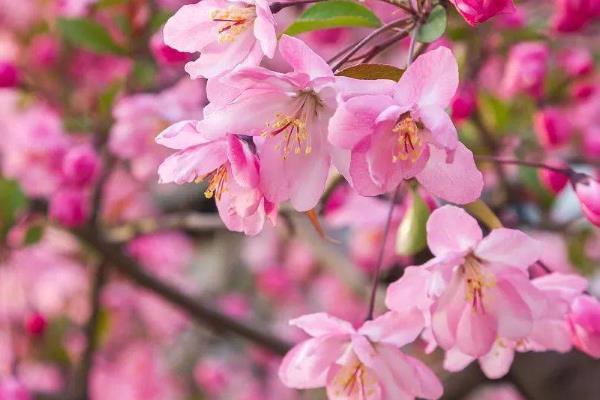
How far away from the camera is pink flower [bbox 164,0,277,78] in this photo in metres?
0.82

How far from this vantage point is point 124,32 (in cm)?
164

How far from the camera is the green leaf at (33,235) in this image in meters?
1.56

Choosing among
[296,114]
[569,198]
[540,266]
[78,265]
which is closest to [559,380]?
[569,198]

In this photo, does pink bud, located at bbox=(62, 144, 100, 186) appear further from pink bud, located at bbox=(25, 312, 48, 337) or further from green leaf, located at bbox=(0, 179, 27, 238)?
pink bud, located at bbox=(25, 312, 48, 337)

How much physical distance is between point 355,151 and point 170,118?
33.3 inches

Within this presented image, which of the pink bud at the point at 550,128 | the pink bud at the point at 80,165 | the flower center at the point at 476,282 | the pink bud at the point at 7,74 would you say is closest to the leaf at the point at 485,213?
the flower center at the point at 476,282

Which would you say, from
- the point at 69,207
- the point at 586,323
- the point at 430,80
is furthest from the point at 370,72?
the point at 69,207

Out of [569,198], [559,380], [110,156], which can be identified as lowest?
[559,380]

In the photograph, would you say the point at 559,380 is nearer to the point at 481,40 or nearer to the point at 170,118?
the point at 481,40

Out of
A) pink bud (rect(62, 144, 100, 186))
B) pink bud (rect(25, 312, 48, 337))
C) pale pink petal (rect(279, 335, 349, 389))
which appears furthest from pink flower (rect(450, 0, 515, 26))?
pink bud (rect(25, 312, 48, 337))

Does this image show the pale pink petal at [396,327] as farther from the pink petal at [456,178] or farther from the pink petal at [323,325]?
the pink petal at [456,178]

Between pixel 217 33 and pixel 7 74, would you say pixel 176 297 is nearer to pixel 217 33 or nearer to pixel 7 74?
pixel 7 74

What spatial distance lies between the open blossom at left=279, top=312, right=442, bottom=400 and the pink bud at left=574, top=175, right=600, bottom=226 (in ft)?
0.69

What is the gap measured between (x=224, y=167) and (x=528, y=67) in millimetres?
928
